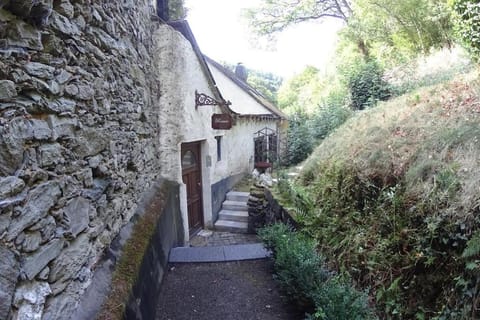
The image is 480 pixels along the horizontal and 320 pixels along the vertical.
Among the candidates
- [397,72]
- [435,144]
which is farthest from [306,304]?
[397,72]

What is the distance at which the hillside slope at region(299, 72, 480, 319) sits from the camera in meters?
2.60

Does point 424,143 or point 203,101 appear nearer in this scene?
point 424,143

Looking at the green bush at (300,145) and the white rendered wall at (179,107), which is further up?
the white rendered wall at (179,107)

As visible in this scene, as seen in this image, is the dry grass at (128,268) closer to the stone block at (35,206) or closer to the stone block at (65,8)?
the stone block at (35,206)

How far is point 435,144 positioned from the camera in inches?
142

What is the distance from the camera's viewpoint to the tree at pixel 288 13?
1460 centimetres

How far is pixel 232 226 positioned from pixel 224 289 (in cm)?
359

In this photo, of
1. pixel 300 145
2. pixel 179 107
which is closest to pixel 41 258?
pixel 179 107

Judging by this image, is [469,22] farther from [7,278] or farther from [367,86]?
[7,278]

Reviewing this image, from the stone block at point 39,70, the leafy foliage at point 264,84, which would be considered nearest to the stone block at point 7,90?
the stone block at point 39,70

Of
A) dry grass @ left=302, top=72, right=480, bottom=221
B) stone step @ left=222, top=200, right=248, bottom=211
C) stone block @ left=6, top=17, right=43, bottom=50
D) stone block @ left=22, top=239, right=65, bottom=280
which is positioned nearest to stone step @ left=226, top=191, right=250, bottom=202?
stone step @ left=222, top=200, right=248, bottom=211

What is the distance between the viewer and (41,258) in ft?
5.51

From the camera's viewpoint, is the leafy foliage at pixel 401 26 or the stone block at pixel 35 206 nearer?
the stone block at pixel 35 206

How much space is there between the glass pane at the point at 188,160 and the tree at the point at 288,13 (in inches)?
410
